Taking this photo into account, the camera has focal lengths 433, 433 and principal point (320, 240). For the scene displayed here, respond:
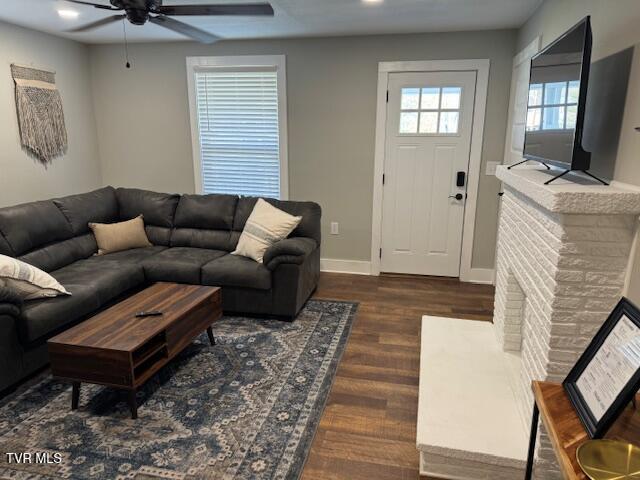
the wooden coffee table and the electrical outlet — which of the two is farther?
the electrical outlet

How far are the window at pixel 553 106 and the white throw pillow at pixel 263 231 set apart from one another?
80.9 inches

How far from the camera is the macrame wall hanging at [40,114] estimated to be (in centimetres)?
405

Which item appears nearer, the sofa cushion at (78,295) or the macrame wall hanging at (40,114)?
the sofa cushion at (78,295)

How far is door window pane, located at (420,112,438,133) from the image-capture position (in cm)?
429

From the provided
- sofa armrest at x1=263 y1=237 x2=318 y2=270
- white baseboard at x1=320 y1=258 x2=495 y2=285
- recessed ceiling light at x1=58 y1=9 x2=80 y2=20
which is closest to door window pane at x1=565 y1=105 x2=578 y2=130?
sofa armrest at x1=263 y1=237 x2=318 y2=270

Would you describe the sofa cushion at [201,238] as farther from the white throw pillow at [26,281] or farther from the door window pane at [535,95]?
the door window pane at [535,95]

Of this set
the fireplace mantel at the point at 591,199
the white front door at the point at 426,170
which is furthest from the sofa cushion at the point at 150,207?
the fireplace mantel at the point at 591,199

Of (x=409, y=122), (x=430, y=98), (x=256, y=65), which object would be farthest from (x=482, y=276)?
(x=256, y=65)

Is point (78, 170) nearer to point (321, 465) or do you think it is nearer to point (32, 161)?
point (32, 161)

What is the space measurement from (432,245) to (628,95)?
2.98 meters

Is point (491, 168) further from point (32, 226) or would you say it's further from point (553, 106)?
point (32, 226)

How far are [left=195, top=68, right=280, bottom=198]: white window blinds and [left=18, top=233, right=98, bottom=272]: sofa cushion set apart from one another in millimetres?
1556

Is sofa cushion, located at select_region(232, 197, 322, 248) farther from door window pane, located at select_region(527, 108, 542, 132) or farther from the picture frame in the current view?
the picture frame

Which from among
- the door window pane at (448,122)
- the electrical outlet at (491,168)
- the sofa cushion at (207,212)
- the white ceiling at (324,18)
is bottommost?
the sofa cushion at (207,212)
